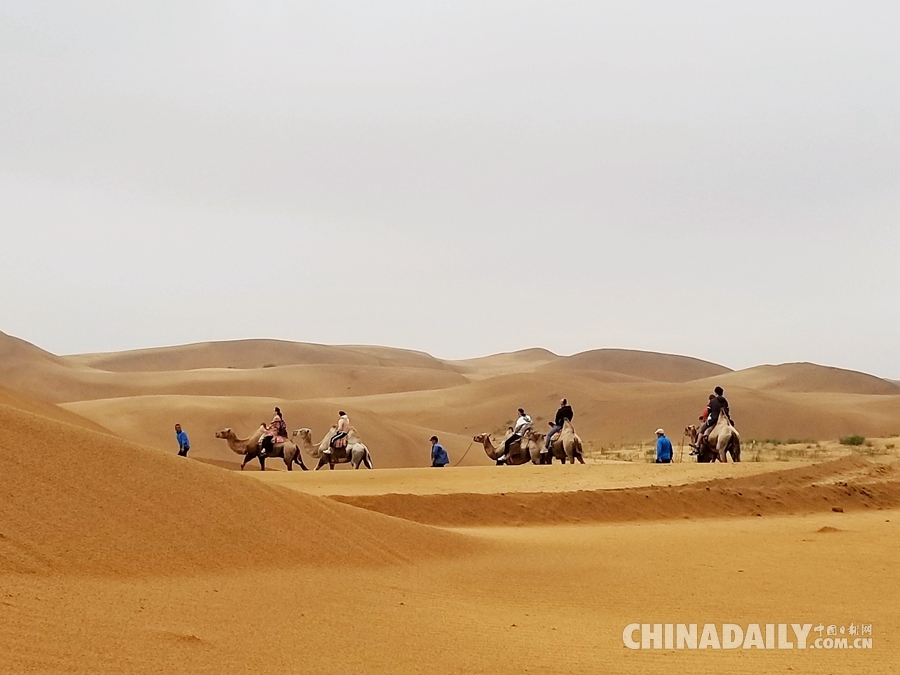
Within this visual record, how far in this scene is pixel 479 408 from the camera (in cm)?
7125

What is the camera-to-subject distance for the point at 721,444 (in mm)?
27875

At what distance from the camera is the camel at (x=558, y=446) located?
96.3 feet

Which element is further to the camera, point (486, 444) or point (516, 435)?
point (486, 444)

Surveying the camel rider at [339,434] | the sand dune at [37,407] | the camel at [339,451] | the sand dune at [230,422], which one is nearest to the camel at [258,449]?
the camel at [339,451]

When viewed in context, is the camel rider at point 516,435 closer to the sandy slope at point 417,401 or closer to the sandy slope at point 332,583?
the sandy slope at point 417,401

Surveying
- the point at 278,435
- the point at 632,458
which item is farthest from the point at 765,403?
the point at 278,435

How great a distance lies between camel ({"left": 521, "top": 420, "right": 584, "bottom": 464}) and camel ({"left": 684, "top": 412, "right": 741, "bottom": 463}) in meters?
3.36

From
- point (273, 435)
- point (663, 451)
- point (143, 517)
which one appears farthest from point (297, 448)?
point (143, 517)

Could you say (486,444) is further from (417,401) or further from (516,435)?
(417,401)

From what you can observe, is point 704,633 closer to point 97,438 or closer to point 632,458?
point 97,438

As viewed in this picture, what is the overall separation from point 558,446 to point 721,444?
4.62 metres

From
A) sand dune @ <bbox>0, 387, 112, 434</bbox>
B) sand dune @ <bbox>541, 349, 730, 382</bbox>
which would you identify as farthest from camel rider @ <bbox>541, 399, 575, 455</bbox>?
sand dune @ <bbox>541, 349, 730, 382</bbox>

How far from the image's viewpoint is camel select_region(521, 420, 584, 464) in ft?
96.3

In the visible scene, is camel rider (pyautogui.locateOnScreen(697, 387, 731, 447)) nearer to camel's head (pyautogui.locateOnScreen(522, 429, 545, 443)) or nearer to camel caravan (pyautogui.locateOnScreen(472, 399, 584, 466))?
camel caravan (pyautogui.locateOnScreen(472, 399, 584, 466))
